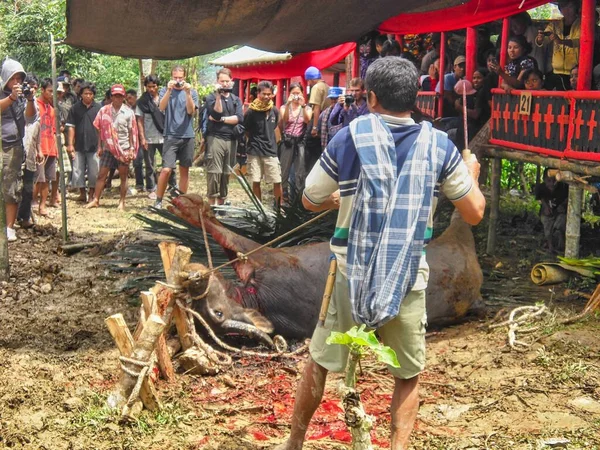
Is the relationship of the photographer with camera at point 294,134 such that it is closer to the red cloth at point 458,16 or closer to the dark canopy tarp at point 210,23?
the red cloth at point 458,16

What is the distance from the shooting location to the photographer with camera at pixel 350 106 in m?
9.47

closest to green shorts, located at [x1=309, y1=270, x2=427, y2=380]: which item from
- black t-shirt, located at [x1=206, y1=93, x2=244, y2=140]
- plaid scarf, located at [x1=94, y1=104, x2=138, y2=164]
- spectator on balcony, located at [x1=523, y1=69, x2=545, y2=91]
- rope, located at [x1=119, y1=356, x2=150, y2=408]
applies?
rope, located at [x1=119, y1=356, x2=150, y2=408]

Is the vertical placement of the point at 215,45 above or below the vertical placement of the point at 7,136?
above

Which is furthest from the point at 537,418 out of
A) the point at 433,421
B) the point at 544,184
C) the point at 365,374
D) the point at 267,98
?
the point at 267,98

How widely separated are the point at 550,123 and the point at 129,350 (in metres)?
4.69

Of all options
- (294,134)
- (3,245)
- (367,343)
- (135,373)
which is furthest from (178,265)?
(294,134)

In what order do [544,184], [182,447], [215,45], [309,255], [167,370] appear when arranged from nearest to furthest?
[182,447]
[167,370]
[309,255]
[215,45]
[544,184]

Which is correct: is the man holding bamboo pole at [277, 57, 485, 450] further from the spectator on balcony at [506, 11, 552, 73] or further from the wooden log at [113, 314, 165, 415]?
the spectator on balcony at [506, 11, 552, 73]

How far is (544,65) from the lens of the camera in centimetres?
916

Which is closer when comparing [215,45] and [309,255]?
[309,255]

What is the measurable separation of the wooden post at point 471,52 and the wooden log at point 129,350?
6380mm

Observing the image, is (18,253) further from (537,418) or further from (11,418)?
(537,418)

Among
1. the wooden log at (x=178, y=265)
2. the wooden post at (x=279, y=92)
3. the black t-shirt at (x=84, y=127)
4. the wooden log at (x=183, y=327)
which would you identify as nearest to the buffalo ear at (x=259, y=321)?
the wooden log at (x=183, y=327)

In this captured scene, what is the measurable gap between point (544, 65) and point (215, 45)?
3712 millimetres
